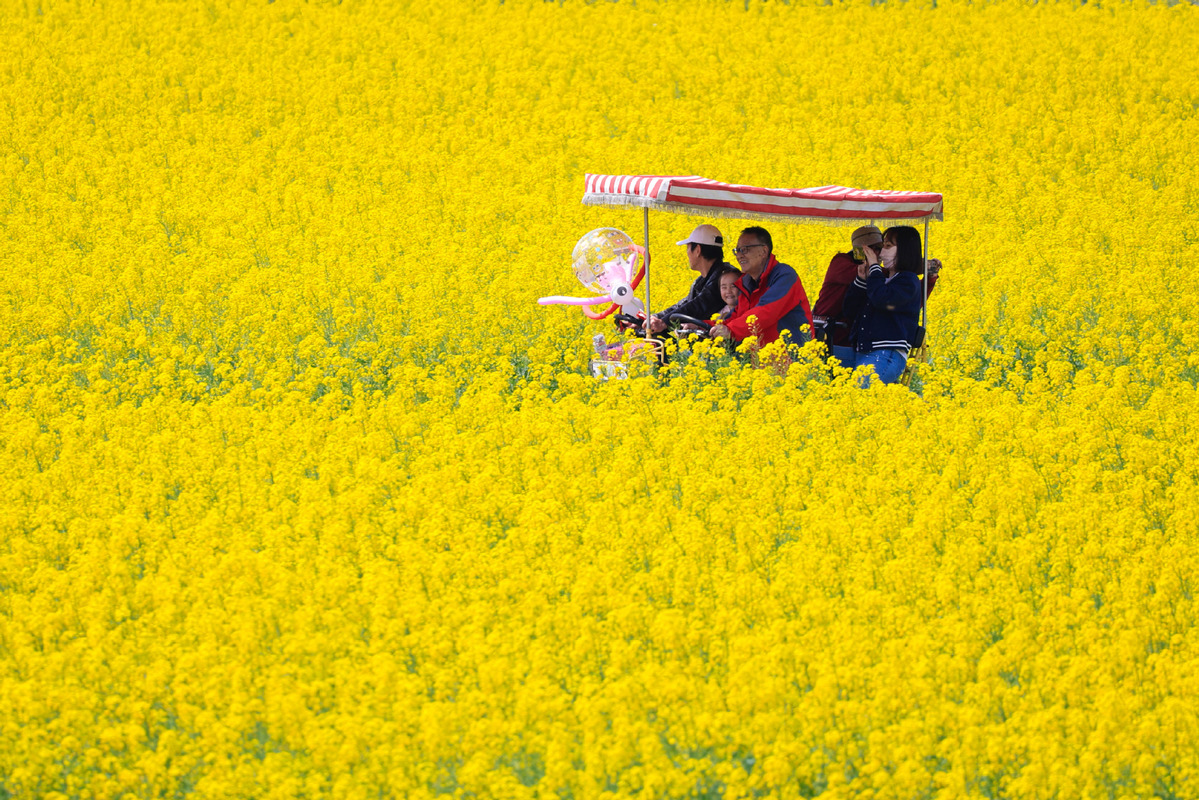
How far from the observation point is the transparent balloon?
9211mm

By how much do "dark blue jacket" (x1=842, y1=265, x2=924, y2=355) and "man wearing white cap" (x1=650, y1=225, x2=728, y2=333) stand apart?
0.97m

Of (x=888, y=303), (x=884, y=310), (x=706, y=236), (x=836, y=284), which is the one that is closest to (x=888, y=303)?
(x=888, y=303)

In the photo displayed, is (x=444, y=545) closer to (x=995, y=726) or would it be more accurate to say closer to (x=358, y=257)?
(x=995, y=726)

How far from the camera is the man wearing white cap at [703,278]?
29.3ft

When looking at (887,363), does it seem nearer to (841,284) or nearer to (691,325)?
(841,284)

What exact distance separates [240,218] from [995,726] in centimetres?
1218

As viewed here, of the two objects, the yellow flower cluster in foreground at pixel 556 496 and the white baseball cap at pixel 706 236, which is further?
the white baseball cap at pixel 706 236

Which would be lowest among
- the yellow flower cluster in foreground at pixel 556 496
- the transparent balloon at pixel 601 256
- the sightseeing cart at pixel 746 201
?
the yellow flower cluster in foreground at pixel 556 496

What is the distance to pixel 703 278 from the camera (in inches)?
363

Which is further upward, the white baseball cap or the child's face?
the white baseball cap

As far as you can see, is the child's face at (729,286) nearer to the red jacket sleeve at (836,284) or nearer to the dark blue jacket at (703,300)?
the dark blue jacket at (703,300)

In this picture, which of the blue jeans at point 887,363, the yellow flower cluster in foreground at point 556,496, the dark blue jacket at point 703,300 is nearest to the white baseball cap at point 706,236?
the dark blue jacket at point 703,300

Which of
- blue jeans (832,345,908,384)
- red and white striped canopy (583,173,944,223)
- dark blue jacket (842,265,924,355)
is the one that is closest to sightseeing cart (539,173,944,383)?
red and white striped canopy (583,173,944,223)

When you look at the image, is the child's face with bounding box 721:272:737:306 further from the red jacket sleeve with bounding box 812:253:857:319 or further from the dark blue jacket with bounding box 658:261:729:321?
the red jacket sleeve with bounding box 812:253:857:319
